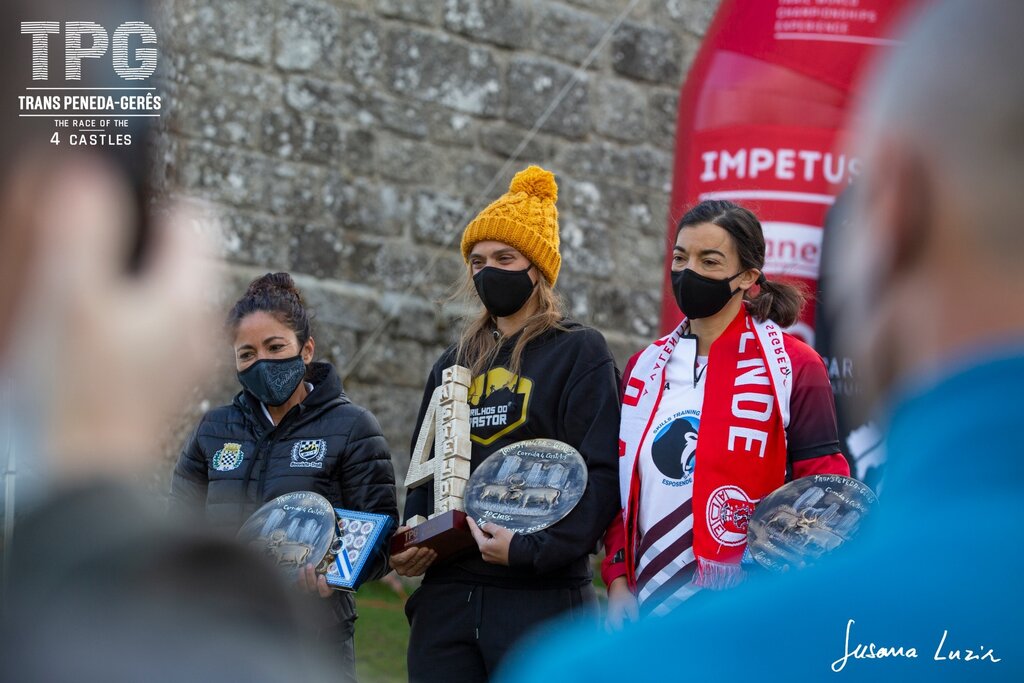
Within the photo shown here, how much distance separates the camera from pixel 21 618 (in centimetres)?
112

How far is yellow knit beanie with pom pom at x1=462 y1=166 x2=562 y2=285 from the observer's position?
4137mm

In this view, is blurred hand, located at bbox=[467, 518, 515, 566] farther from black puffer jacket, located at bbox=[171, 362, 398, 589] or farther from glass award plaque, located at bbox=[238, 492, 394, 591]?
black puffer jacket, located at bbox=[171, 362, 398, 589]

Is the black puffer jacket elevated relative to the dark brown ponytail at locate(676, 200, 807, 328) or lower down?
lower down

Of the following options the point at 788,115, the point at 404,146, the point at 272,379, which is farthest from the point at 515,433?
the point at 404,146

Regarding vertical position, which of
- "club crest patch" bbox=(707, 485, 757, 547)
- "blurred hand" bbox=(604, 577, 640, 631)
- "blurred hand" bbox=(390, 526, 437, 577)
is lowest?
"blurred hand" bbox=(604, 577, 640, 631)

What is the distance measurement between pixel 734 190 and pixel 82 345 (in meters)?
3.61

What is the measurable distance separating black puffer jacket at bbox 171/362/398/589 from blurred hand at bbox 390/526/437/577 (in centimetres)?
13

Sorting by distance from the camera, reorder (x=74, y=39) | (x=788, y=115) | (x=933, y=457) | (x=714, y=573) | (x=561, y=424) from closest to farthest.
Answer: (x=933, y=457) → (x=74, y=39) → (x=714, y=573) → (x=561, y=424) → (x=788, y=115)

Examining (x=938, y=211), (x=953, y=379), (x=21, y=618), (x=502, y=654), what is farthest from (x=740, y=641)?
(x=502, y=654)

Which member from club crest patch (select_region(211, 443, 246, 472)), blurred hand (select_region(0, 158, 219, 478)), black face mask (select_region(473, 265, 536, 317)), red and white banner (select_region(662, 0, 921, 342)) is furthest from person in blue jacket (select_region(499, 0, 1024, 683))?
red and white banner (select_region(662, 0, 921, 342))

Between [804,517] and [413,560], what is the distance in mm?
1199

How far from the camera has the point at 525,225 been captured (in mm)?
4156

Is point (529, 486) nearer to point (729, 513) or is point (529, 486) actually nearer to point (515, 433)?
point (515, 433)

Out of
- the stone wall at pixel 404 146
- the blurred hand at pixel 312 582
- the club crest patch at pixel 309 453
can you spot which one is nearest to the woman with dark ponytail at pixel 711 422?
the blurred hand at pixel 312 582
